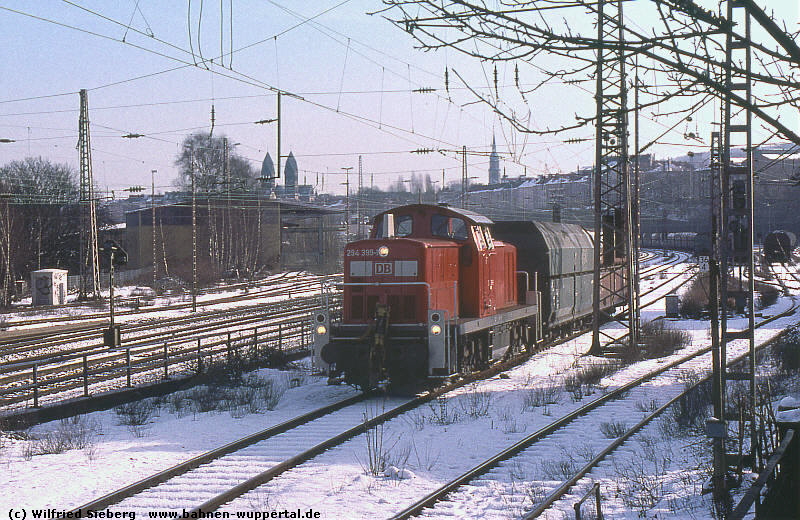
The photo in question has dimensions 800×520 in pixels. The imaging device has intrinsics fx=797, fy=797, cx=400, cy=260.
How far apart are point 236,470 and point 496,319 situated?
27.6ft

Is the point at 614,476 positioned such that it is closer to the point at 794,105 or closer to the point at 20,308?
the point at 794,105

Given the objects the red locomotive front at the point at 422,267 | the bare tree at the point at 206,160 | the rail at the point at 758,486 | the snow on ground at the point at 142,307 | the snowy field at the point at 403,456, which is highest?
the bare tree at the point at 206,160

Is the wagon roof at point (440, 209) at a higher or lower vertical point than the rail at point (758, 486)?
higher

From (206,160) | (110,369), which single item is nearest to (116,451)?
(110,369)

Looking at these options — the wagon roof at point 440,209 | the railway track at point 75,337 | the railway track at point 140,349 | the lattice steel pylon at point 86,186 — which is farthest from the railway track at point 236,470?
the lattice steel pylon at point 86,186

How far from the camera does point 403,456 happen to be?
10352 millimetres

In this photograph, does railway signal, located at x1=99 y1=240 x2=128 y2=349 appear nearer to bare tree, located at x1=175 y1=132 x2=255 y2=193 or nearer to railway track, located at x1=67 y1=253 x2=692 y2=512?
railway track, located at x1=67 y1=253 x2=692 y2=512

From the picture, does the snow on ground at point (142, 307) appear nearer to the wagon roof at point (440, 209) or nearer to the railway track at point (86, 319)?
the railway track at point (86, 319)

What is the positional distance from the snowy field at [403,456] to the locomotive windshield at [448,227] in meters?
3.07

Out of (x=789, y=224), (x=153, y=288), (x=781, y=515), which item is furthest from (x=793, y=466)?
(x=789, y=224)

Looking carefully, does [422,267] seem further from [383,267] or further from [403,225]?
[403,225]

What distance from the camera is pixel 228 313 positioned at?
31625mm

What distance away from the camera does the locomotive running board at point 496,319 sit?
14.9m

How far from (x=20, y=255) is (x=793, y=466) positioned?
4776 centimetres
